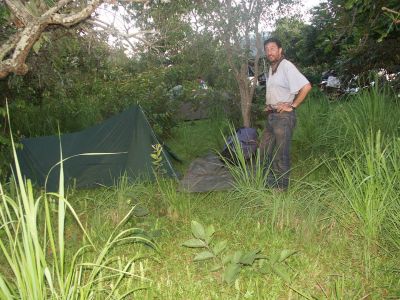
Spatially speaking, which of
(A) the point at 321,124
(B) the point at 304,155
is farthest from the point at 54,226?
(A) the point at 321,124

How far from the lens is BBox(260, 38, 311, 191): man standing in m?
4.01

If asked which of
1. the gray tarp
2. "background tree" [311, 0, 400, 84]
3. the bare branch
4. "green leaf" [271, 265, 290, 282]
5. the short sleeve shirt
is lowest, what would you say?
"green leaf" [271, 265, 290, 282]

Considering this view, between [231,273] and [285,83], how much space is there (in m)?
2.30

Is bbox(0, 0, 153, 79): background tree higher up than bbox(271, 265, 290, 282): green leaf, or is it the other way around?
bbox(0, 0, 153, 79): background tree

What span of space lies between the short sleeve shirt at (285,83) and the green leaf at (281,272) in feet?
6.76

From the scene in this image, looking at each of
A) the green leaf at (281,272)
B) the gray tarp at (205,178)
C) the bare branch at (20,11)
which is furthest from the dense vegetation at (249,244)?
the bare branch at (20,11)

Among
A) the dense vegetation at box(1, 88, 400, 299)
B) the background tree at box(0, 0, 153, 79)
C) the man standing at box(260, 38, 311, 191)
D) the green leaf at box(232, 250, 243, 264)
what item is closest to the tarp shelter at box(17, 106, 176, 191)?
the dense vegetation at box(1, 88, 400, 299)

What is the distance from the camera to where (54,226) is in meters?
3.89

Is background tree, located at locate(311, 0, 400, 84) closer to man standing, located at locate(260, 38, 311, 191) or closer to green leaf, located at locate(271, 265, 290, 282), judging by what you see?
man standing, located at locate(260, 38, 311, 191)

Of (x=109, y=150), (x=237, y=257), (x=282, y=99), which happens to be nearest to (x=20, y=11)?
(x=237, y=257)

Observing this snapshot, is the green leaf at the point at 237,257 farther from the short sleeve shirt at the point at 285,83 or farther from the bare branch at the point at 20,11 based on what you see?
the bare branch at the point at 20,11

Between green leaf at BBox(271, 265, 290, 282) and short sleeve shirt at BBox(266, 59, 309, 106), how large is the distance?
6.76 feet

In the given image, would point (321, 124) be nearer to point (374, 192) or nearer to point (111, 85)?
point (374, 192)

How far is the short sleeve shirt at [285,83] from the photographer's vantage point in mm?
3998
